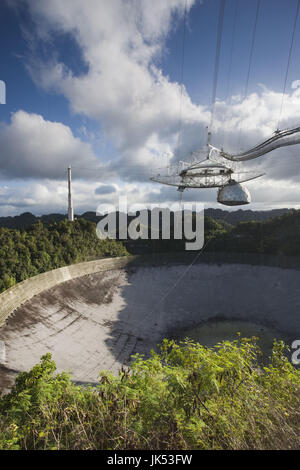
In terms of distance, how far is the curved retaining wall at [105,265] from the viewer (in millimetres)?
12492

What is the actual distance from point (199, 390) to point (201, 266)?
63.4 ft

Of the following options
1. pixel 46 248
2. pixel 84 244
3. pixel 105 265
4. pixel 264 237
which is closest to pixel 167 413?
pixel 105 265

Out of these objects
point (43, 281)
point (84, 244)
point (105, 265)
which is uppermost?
point (84, 244)

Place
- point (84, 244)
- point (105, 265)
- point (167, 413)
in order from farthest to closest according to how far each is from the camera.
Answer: point (84, 244), point (105, 265), point (167, 413)

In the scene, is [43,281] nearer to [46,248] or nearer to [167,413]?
[46,248]

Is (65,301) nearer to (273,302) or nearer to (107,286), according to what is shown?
(107,286)

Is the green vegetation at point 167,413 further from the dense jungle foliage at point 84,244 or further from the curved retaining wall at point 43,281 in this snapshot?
the dense jungle foliage at point 84,244

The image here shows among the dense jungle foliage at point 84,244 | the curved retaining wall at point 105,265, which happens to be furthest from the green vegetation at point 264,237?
the curved retaining wall at point 105,265

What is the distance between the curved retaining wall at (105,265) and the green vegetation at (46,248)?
10.1ft

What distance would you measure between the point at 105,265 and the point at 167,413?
18165 mm

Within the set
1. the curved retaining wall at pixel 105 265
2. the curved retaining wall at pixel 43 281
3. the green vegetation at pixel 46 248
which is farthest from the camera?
the green vegetation at pixel 46 248

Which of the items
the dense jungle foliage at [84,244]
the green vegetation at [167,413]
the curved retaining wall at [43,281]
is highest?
the dense jungle foliage at [84,244]

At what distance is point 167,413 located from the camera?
9.36 feet
